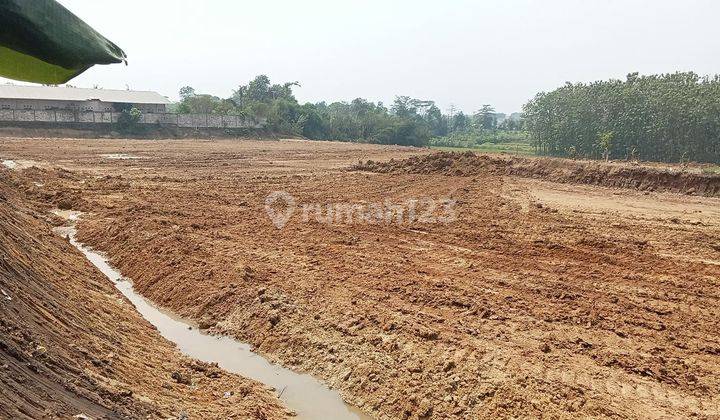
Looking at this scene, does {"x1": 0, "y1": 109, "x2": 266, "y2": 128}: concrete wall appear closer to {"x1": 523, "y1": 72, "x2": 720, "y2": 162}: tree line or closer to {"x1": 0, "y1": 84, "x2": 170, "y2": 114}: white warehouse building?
{"x1": 0, "y1": 84, "x2": 170, "y2": 114}: white warehouse building

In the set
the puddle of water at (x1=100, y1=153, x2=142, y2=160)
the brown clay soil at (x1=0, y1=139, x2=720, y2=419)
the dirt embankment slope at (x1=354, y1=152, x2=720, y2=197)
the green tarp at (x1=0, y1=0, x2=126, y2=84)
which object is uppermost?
the green tarp at (x1=0, y1=0, x2=126, y2=84)

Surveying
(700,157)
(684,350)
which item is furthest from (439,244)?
(700,157)

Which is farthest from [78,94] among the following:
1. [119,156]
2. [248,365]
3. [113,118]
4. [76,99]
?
[248,365]

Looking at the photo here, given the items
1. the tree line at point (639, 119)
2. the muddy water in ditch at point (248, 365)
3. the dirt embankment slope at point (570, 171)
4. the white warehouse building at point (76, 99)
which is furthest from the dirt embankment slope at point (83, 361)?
the white warehouse building at point (76, 99)

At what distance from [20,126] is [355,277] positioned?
35.9 metres

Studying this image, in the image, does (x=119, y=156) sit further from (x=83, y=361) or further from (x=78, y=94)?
(x=83, y=361)

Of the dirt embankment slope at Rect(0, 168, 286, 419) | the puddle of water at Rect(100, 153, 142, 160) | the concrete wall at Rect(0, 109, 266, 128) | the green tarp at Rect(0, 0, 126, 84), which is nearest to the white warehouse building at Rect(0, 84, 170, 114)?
the concrete wall at Rect(0, 109, 266, 128)

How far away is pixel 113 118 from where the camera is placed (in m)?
40.1

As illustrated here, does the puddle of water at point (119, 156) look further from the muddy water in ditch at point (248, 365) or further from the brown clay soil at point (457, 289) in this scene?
the muddy water in ditch at point (248, 365)

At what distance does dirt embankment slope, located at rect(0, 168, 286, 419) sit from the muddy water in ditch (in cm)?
28

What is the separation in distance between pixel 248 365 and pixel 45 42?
500 cm

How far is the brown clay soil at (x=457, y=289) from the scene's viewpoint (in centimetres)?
483

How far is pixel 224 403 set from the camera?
15.0ft

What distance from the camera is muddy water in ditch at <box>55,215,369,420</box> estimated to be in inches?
197
